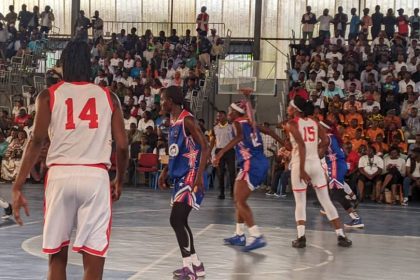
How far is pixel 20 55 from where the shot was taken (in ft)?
98.4

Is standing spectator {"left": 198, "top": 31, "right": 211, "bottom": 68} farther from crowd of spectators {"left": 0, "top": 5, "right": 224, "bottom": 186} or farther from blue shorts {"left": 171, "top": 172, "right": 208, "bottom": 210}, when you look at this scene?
blue shorts {"left": 171, "top": 172, "right": 208, "bottom": 210}

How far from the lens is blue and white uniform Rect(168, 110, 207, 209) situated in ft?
31.4

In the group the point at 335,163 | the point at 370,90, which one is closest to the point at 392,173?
the point at 370,90

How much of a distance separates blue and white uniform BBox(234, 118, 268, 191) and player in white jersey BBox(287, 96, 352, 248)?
443mm

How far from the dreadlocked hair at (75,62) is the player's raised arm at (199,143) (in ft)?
10.4

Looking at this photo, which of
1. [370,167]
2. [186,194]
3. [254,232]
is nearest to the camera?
[186,194]

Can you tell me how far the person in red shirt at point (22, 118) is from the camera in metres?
24.8

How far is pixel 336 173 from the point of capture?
49.5 ft

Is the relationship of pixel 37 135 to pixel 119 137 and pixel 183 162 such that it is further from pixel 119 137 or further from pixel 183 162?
pixel 183 162

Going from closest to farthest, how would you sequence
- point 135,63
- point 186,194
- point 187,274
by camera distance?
point 187,274, point 186,194, point 135,63

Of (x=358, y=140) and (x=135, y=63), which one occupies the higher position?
(x=135, y=63)

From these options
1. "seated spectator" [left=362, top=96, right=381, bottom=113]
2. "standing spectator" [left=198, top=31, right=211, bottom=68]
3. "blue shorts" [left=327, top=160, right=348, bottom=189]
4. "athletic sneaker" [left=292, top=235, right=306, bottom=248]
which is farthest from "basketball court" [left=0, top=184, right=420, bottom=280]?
"standing spectator" [left=198, top=31, right=211, bottom=68]

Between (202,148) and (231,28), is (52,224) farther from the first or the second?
(231,28)

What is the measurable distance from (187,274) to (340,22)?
2126cm
